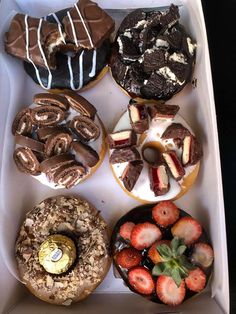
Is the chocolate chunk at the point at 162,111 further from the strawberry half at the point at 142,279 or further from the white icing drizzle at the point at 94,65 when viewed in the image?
the strawberry half at the point at 142,279

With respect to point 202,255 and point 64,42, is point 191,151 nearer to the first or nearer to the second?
point 202,255

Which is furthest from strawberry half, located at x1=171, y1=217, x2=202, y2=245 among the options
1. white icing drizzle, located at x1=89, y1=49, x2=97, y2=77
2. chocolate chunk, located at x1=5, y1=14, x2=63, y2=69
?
chocolate chunk, located at x1=5, y1=14, x2=63, y2=69

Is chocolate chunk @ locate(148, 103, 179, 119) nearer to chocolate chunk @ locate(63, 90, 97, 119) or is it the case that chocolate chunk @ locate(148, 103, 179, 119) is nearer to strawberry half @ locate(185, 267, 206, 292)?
chocolate chunk @ locate(63, 90, 97, 119)

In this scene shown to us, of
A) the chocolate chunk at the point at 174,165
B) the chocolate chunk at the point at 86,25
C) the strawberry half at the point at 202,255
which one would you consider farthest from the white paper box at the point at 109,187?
the chocolate chunk at the point at 86,25

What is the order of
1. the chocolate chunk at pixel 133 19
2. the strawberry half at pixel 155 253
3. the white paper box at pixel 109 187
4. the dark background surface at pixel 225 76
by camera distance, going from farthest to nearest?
the dark background surface at pixel 225 76 → the chocolate chunk at pixel 133 19 → the white paper box at pixel 109 187 → the strawberry half at pixel 155 253

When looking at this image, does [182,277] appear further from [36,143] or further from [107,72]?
[107,72]

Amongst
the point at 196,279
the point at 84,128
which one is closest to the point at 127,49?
the point at 84,128
